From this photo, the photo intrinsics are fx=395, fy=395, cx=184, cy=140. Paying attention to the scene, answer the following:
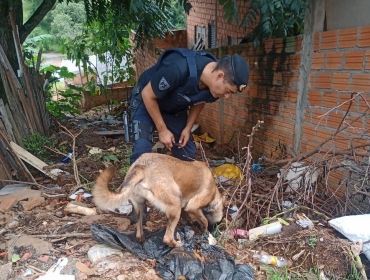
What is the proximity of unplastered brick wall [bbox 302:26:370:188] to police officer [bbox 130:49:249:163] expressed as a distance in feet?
3.06

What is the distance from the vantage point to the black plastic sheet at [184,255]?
2.75m

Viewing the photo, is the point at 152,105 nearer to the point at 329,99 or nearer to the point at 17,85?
the point at 329,99

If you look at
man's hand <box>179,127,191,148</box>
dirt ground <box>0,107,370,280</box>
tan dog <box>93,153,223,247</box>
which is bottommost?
dirt ground <box>0,107,370,280</box>

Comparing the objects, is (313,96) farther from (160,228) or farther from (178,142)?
(160,228)

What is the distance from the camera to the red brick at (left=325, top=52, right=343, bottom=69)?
3.81 metres

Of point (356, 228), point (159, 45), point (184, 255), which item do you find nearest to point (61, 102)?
point (159, 45)

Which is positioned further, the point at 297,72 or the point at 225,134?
the point at 225,134

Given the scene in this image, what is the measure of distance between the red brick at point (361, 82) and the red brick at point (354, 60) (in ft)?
0.26

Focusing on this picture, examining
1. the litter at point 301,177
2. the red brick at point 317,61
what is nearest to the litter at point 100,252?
the litter at point 301,177

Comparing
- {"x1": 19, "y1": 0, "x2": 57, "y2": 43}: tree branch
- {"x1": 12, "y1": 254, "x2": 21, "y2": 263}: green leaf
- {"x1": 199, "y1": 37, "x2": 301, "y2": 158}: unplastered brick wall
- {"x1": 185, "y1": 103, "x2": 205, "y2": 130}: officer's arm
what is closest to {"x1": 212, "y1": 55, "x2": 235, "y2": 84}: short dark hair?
{"x1": 185, "y1": 103, "x2": 205, "y2": 130}: officer's arm

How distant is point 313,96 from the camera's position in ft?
13.8

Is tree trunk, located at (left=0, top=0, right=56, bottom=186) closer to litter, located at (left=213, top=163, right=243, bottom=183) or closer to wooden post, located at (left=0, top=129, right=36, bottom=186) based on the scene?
wooden post, located at (left=0, top=129, right=36, bottom=186)

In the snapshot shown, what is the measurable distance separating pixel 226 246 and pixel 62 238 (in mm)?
1344

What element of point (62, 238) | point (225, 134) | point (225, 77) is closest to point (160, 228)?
point (62, 238)
